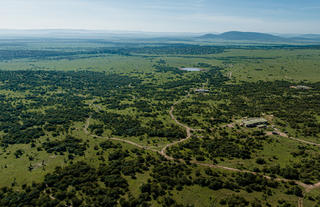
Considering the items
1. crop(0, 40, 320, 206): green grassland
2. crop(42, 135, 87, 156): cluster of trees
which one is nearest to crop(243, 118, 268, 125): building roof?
crop(0, 40, 320, 206): green grassland

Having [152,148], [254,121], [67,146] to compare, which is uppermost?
[254,121]

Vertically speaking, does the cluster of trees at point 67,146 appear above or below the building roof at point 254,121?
below

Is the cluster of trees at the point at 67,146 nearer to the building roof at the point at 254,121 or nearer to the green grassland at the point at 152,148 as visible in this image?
the green grassland at the point at 152,148

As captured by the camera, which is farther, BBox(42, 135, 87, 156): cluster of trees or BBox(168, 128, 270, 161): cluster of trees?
BBox(42, 135, 87, 156): cluster of trees

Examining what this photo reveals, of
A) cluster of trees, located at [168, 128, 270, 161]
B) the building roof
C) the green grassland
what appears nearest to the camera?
the green grassland

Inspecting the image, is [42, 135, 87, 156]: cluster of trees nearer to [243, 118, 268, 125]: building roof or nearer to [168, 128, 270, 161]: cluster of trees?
[168, 128, 270, 161]: cluster of trees

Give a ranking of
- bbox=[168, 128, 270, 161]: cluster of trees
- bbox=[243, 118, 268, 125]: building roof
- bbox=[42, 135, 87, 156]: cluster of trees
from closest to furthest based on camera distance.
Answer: bbox=[168, 128, 270, 161]: cluster of trees
bbox=[42, 135, 87, 156]: cluster of trees
bbox=[243, 118, 268, 125]: building roof

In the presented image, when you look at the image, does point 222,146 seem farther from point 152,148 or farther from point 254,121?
point 254,121

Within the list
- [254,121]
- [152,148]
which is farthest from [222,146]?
[254,121]

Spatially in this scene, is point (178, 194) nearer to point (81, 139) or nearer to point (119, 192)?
point (119, 192)

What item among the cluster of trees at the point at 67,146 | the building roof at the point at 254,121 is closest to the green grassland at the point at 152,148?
the cluster of trees at the point at 67,146

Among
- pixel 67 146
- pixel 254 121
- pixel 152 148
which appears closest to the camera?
pixel 152 148
